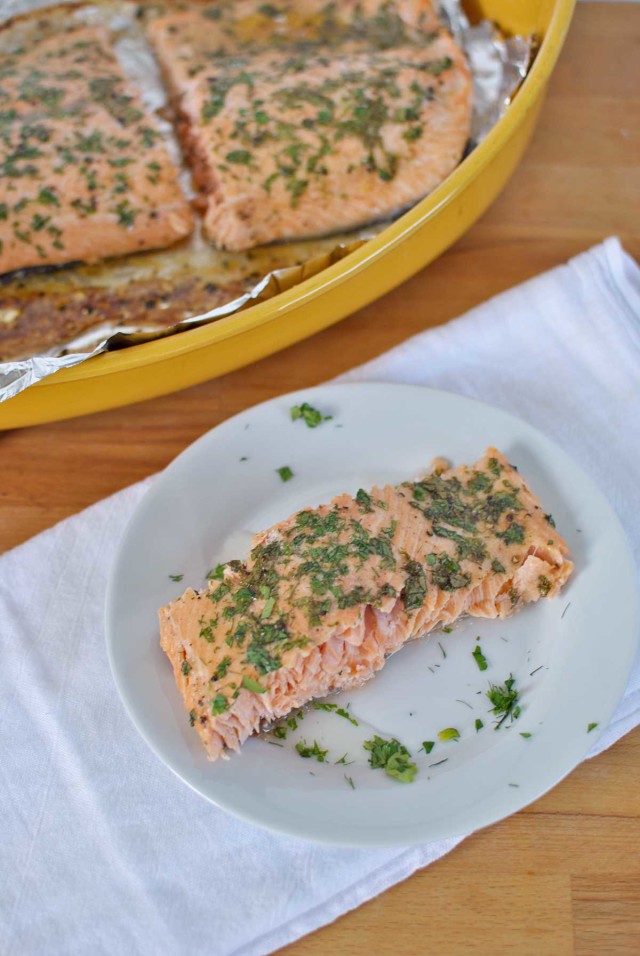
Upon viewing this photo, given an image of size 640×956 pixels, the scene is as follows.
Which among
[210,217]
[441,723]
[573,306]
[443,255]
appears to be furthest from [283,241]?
[441,723]

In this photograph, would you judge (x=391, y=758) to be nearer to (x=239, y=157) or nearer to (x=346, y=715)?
(x=346, y=715)

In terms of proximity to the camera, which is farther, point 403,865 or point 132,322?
point 132,322

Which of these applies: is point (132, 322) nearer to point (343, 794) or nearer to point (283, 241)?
point (283, 241)

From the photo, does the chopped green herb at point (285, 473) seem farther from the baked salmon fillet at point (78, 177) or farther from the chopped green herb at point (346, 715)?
the baked salmon fillet at point (78, 177)

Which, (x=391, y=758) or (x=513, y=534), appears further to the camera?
(x=513, y=534)

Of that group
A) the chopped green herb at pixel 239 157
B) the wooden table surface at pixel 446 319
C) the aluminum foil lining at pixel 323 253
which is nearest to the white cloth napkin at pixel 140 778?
the wooden table surface at pixel 446 319

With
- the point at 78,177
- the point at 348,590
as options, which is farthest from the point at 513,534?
the point at 78,177
